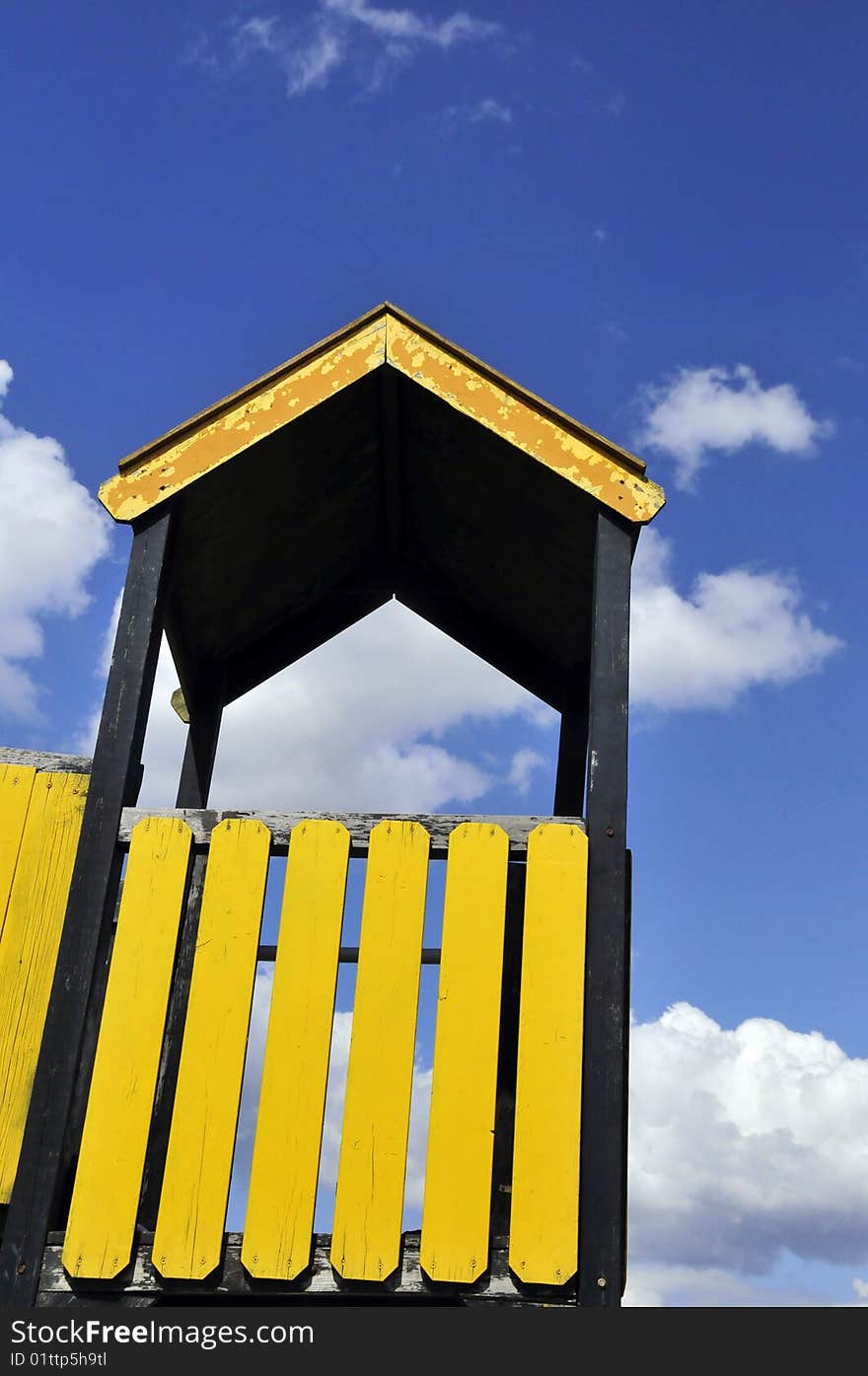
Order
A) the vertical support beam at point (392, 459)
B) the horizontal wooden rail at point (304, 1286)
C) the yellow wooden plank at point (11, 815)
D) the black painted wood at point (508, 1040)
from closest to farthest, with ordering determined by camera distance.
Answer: the horizontal wooden rail at point (304, 1286)
the yellow wooden plank at point (11, 815)
the black painted wood at point (508, 1040)
the vertical support beam at point (392, 459)

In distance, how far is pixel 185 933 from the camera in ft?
17.8

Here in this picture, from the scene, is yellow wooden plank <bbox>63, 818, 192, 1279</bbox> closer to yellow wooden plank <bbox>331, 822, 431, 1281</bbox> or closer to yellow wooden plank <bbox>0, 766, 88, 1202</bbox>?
yellow wooden plank <bbox>0, 766, 88, 1202</bbox>

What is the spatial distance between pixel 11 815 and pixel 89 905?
2.14 ft

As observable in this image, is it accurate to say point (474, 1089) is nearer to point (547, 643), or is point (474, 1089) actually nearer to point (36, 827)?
point (36, 827)

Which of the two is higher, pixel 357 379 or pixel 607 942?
pixel 357 379

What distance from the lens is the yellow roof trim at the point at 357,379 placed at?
5.27m

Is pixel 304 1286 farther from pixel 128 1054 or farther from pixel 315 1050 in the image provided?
pixel 128 1054

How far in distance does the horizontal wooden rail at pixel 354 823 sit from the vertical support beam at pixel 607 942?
0.62 feet

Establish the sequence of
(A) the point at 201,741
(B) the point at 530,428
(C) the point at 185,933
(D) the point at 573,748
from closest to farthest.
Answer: (B) the point at 530,428 < (C) the point at 185,933 < (D) the point at 573,748 < (A) the point at 201,741

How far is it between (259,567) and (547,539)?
1566 millimetres

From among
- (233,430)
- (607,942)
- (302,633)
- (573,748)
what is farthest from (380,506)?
(607,942)

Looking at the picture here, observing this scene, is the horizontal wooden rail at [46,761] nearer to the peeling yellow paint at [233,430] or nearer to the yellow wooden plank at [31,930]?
the yellow wooden plank at [31,930]

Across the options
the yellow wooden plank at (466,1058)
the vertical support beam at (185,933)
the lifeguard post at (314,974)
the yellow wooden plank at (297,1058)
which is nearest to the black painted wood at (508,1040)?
the lifeguard post at (314,974)

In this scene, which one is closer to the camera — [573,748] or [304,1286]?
[304,1286]
